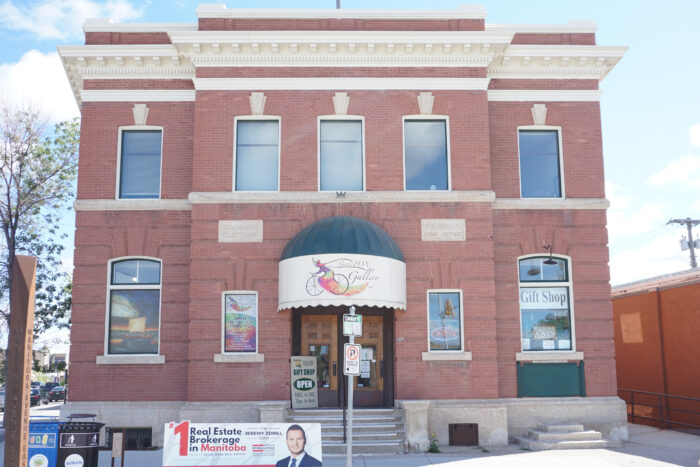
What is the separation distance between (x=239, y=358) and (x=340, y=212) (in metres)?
4.40

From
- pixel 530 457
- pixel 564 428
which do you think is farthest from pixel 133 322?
pixel 564 428

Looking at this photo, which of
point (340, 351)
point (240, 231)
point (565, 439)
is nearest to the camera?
point (565, 439)

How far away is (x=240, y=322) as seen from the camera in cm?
1689

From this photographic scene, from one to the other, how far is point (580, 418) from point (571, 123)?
25.5ft

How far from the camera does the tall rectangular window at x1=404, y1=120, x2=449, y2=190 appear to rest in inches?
696

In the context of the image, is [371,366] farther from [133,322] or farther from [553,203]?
[553,203]

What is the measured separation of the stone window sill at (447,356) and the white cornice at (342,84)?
6.83 metres

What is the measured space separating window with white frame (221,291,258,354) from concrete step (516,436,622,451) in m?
6.85

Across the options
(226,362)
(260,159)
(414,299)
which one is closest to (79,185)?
(260,159)

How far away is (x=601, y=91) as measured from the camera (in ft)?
60.8

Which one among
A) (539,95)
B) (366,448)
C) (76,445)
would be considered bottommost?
(366,448)

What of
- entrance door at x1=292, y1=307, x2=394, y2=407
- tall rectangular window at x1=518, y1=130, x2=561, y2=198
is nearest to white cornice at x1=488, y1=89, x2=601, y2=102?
tall rectangular window at x1=518, y1=130, x2=561, y2=198

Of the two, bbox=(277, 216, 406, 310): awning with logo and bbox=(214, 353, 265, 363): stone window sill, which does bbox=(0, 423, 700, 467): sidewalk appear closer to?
bbox=(214, 353, 265, 363): stone window sill

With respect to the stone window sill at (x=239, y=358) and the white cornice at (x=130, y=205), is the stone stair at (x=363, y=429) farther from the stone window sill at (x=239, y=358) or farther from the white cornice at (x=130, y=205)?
the white cornice at (x=130, y=205)
